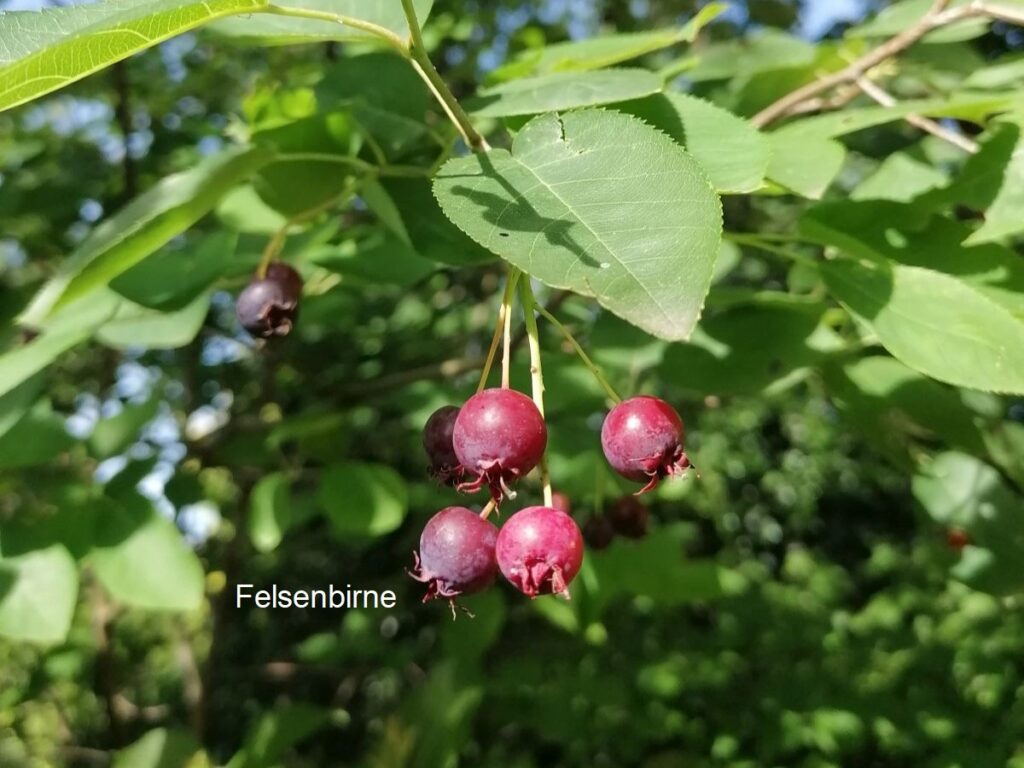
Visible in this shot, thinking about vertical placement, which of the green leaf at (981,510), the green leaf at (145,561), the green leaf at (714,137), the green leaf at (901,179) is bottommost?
the green leaf at (981,510)

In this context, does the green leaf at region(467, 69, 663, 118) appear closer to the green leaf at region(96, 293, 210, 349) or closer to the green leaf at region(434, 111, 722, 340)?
the green leaf at region(434, 111, 722, 340)

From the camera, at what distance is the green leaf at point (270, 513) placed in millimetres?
1344

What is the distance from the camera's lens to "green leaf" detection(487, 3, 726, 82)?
98cm

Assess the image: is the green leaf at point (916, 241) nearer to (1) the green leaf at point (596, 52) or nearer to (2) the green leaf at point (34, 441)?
(1) the green leaf at point (596, 52)

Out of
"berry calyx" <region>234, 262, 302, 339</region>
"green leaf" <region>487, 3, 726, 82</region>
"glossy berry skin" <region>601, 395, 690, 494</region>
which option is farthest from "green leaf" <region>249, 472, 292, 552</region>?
"glossy berry skin" <region>601, 395, 690, 494</region>

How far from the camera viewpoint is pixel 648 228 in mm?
542

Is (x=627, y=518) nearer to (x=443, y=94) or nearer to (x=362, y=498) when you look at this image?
(x=362, y=498)

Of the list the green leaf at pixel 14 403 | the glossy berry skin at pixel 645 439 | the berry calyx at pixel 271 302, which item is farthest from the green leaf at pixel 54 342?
the glossy berry skin at pixel 645 439

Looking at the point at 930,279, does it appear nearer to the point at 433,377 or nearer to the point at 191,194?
the point at 191,194

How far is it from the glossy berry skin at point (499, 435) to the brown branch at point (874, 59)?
1.98ft

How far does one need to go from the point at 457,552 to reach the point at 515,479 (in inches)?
3.5

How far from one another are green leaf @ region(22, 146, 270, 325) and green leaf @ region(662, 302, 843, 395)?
56 centimetres

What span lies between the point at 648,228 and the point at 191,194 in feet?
1.30

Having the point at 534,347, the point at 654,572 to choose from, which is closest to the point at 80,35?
the point at 534,347
